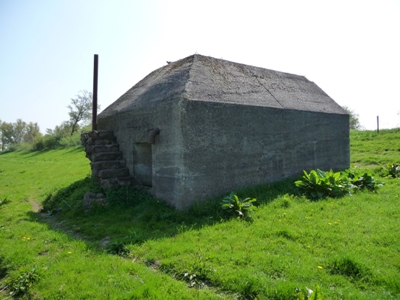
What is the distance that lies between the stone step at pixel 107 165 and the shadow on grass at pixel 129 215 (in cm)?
55

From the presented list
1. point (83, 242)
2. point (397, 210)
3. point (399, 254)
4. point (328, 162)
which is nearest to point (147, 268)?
point (83, 242)

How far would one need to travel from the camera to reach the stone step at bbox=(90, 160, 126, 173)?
348 inches

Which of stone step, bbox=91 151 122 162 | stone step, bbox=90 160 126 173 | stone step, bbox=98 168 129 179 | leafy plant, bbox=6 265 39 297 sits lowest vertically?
leafy plant, bbox=6 265 39 297

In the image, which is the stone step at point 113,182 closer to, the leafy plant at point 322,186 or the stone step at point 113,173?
the stone step at point 113,173

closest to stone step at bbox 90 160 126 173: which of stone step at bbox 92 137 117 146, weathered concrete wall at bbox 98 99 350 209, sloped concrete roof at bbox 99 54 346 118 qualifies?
weathered concrete wall at bbox 98 99 350 209

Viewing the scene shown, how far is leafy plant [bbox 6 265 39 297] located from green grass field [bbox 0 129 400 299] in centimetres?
2

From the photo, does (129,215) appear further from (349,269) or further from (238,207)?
(349,269)

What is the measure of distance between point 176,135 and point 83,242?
307cm

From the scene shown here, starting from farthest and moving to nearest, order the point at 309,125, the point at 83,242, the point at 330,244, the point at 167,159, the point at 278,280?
the point at 309,125, the point at 167,159, the point at 83,242, the point at 330,244, the point at 278,280

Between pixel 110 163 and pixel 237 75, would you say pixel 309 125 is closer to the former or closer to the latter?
pixel 237 75

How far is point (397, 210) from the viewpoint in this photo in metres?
6.81

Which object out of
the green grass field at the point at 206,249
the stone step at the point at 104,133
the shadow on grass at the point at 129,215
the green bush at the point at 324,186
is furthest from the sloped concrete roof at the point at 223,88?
the green grass field at the point at 206,249

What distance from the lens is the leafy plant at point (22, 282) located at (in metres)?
4.30

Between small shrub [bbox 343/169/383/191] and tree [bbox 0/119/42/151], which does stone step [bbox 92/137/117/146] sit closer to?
small shrub [bbox 343/169/383/191]
